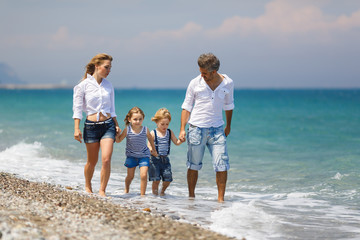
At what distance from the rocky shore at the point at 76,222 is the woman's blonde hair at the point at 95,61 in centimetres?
177

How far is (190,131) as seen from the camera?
20.2 ft

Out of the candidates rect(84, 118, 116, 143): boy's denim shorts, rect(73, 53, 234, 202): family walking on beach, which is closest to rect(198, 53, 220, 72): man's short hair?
rect(73, 53, 234, 202): family walking on beach

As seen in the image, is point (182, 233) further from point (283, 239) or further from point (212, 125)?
point (212, 125)

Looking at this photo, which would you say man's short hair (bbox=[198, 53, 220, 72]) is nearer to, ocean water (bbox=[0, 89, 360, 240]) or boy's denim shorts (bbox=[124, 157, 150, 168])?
boy's denim shorts (bbox=[124, 157, 150, 168])

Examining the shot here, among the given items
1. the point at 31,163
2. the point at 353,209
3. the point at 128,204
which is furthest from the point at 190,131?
the point at 31,163

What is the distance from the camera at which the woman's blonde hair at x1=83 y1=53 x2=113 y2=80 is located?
19.5 ft

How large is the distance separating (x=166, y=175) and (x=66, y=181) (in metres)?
2.37

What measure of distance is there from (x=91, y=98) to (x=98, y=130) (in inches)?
17.4

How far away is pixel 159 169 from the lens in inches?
260

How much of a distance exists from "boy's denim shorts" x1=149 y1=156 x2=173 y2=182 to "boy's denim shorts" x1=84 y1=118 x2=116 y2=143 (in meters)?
0.91

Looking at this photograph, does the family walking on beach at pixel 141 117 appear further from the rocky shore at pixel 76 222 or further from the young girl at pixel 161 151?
the rocky shore at pixel 76 222

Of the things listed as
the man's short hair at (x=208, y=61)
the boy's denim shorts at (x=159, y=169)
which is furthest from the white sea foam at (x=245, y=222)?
the man's short hair at (x=208, y=61)

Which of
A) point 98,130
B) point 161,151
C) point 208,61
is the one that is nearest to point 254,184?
point 161,151

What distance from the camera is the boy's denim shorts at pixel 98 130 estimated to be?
19.3ft
